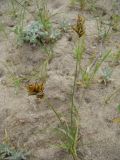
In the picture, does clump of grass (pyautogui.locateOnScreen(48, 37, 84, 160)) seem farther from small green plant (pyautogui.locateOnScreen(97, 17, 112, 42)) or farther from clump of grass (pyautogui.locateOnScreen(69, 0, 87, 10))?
clump of grass (pyautogui.locateOnScreen(69, 0, 87, 10))

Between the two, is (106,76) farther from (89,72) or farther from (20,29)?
(20,29)

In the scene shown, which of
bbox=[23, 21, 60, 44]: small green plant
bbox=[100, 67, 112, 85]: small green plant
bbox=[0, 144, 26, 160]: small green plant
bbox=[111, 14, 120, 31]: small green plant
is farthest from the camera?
bbox=[111, 14, 120, 31]: small green plant

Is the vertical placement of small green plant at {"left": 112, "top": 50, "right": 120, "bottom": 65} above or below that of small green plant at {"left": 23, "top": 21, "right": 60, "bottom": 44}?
below

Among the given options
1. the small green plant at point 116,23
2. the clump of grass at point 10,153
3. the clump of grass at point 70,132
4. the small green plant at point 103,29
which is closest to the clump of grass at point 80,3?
the small green plant at point 103,29

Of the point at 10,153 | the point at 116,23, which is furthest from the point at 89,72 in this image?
the point at 10,153

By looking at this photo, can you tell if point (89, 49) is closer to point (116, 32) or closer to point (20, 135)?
point (116, 32)

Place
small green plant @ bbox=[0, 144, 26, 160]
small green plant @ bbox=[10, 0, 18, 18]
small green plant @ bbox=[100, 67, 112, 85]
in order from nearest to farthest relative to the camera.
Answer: small green plant @ bbox=[0, 144, 26, 160]
small green plant @ bbox=[100, 67, 112, 85]
small green plant @ bbox=[10, 0, 18, 18]

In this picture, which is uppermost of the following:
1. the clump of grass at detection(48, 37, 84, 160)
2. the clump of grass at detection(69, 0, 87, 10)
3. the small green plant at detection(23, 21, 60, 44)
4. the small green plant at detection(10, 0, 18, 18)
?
the clump of grass at detection(69, 0, 87, 10)

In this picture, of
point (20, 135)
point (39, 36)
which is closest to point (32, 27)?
point (39, 36)

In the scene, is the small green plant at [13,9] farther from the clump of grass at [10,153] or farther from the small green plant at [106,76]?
the clump of grass at [10,153]

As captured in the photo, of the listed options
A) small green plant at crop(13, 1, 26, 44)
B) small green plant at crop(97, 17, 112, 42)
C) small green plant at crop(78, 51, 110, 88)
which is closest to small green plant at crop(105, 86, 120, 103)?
small green plant at crop(78, 51, 110, 88)
